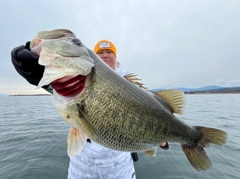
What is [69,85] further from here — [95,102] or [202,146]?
[202,146]

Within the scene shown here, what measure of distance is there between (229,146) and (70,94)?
865 centimetres

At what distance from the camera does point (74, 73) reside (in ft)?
5.00

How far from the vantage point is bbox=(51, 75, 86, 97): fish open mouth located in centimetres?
155

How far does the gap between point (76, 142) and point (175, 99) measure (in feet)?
4.75

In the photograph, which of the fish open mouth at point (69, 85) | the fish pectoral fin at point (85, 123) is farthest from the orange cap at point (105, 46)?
the fish pectoral fin at point (85, 123)

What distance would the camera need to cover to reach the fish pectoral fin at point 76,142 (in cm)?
177

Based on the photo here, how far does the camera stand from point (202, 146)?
2.31 meters

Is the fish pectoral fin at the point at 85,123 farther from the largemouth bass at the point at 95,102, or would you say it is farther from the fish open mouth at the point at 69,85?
the fish open mouth at the point at 69,85

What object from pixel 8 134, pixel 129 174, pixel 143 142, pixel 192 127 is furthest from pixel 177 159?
pixel 8 134

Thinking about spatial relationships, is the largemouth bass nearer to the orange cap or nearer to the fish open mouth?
the fish open mouth

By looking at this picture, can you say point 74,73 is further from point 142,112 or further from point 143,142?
point 143,142

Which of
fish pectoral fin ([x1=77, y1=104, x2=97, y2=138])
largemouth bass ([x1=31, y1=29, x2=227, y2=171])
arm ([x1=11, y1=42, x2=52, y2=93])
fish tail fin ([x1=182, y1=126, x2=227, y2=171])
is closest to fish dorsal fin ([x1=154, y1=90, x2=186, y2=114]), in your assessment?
largemouth bass ([x1=31, y1=29, x2=227, y2=171])

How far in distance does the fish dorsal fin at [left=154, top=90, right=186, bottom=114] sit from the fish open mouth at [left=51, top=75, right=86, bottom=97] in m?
1.14

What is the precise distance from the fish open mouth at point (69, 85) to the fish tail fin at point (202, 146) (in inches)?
68.6
